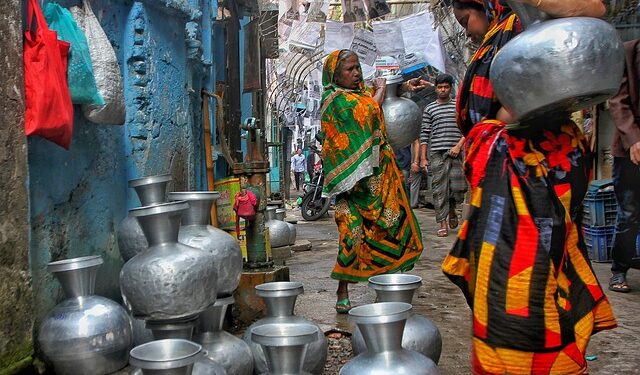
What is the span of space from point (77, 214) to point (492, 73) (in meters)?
2.10

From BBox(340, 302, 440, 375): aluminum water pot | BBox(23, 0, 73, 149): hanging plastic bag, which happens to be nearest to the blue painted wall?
BBox(23, 0, 73, 149): hanging plastic bag

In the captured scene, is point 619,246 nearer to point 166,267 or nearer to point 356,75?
point 356,75

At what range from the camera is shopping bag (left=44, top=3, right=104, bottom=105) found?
2.94 metres

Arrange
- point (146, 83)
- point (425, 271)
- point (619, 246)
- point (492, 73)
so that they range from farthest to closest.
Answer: point (425, 271) < point (619, 246) < point (146, 83) < point (492, 73)

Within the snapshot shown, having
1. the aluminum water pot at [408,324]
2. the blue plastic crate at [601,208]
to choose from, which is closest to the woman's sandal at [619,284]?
the blue plastic crate at [601,208]

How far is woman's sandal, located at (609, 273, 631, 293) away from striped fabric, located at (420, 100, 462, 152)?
12.3 ft

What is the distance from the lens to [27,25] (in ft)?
9.07

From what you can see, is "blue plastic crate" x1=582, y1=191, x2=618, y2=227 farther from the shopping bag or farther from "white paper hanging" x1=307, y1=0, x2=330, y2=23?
"white paper hanging" x1=307, y1=0, x2=330, y2=23

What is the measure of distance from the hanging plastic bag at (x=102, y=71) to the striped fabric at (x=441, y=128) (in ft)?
18.5

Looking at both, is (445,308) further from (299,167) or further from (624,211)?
(299,167)

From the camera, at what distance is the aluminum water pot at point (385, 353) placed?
7.07 ft

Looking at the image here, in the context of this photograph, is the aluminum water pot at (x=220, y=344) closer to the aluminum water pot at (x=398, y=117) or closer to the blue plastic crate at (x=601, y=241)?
the aluminum water pot at (x=398, y=117)

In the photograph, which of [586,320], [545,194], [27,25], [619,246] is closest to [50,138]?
[27,25]

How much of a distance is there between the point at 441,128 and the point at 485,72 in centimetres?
632
